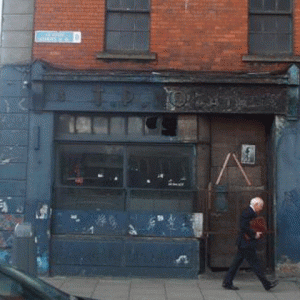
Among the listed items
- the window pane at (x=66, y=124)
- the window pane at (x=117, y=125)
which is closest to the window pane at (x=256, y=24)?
the window pane at (x=117, y=125)

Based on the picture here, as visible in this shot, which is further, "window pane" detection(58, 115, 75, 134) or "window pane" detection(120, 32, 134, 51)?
"window pane" detection(120, 32, 134, 51)

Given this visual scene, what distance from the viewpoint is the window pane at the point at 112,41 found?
11.8m

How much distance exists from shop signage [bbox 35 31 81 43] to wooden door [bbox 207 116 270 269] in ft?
10.2

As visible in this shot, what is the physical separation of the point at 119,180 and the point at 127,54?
242cm

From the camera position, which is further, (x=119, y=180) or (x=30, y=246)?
(x=119, y=180)

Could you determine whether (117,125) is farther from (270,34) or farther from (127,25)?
(270,34)

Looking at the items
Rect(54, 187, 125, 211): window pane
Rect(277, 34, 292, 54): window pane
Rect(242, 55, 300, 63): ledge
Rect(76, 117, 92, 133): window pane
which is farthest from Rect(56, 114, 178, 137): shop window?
Rect(277, 34, 292, 54): window pane

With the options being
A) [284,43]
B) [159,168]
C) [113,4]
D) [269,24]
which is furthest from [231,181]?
[113,4]

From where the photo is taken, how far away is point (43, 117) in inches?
450

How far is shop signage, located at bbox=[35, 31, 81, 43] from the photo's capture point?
11.6m

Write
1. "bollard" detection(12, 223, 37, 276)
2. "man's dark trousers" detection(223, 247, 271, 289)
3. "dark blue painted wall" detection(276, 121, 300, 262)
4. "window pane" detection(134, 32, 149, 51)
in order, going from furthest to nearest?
"window pane" detection(134, 32, 149, 51)
"dark blue painted wall" detection(276, 121, 300, 262)
"man's dark trousers" detection(223, 247, 271, 289)
"bollard" detection(12, 223, 37, 276)

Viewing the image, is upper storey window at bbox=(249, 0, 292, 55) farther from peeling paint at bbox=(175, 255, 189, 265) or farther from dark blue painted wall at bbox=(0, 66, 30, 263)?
dark blue painted wall at bbox=(0, 66, 30, 263)

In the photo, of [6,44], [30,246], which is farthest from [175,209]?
[6,44]

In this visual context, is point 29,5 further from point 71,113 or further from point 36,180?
point 36,180
